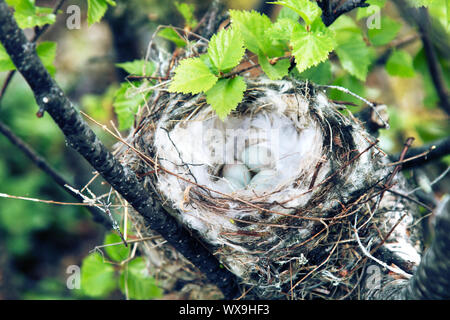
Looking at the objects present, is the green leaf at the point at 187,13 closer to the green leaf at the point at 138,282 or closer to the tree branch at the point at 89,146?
the tree branch at the point at 89,146

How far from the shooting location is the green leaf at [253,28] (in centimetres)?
134

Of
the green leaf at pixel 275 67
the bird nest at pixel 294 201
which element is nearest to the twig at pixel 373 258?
the bird nest at pixel 294 201

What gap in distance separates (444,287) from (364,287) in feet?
2.09

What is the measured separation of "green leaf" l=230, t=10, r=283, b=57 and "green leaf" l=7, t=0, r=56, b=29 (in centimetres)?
73

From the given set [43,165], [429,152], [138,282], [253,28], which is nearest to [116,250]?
[138,282]

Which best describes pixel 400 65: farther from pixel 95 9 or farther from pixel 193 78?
pixel 95 9

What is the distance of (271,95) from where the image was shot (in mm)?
1644

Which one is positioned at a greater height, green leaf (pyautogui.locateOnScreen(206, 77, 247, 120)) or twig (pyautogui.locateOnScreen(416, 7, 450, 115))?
twig (pyautogui.locateOnScreen(416, 7, 450, 115))

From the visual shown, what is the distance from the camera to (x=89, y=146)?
1.11 metres

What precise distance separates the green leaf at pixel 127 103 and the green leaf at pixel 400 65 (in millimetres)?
1301

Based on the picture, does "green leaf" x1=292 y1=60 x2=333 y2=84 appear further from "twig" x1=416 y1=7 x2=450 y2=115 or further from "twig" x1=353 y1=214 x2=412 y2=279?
"twig" x1=416 y1=7 x2=450 y2=115

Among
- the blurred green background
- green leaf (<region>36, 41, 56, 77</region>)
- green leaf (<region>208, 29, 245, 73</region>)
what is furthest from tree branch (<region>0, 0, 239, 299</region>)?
the blurred green background

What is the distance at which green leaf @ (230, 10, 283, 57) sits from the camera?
1.34 metres
